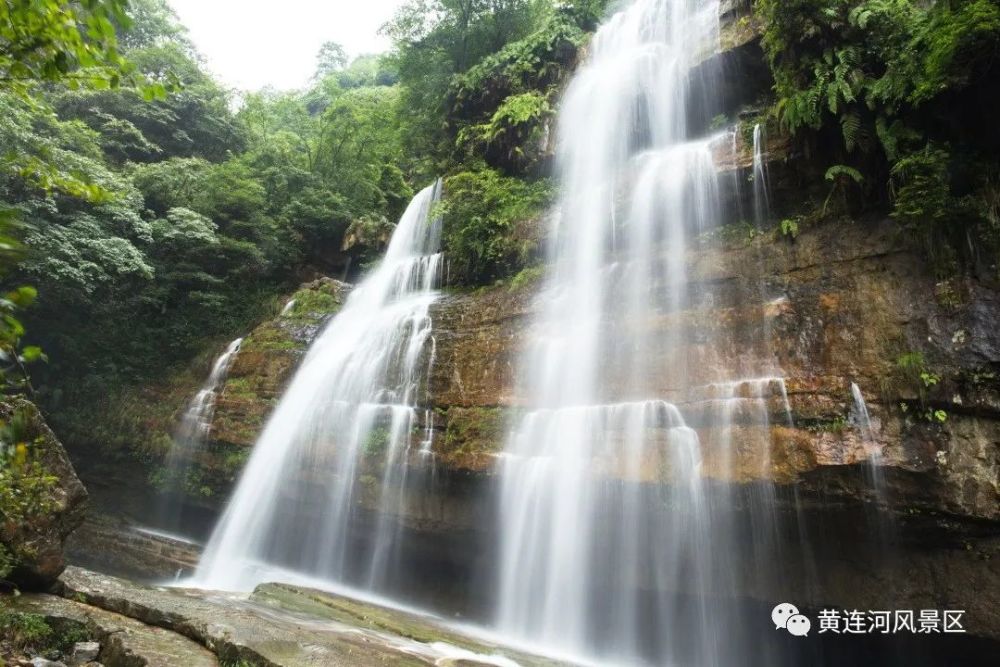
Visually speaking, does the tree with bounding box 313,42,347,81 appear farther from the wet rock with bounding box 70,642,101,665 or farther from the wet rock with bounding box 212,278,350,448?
the wet rock with bounding box 70,642,101,665

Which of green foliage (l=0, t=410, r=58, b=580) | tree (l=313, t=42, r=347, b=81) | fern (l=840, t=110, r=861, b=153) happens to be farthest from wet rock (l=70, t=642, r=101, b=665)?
tree (l=313, t=42, r=347, b=81)

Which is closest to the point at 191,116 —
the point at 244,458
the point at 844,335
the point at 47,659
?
the point at 244,458

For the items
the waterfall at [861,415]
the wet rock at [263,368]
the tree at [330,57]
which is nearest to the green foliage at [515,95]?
the wet rock at [263,368]

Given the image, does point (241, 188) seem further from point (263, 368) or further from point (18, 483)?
point (18, 483)

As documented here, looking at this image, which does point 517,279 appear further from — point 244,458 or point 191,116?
point 191,116

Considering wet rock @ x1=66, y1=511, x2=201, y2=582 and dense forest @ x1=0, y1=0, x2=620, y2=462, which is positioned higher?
dense forest @ x1=0, y1=0, x2=620, y2=462

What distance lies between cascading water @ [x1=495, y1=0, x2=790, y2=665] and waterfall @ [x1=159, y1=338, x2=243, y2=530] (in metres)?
7.78

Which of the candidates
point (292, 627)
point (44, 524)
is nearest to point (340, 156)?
point (44, 524)

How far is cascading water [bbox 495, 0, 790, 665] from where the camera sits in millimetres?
6785

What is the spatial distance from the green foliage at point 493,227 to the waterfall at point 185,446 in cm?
633

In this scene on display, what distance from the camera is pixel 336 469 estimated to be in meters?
9.56

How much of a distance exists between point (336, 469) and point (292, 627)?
4392mm

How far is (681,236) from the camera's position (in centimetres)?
907

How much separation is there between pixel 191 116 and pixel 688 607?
891 inches
